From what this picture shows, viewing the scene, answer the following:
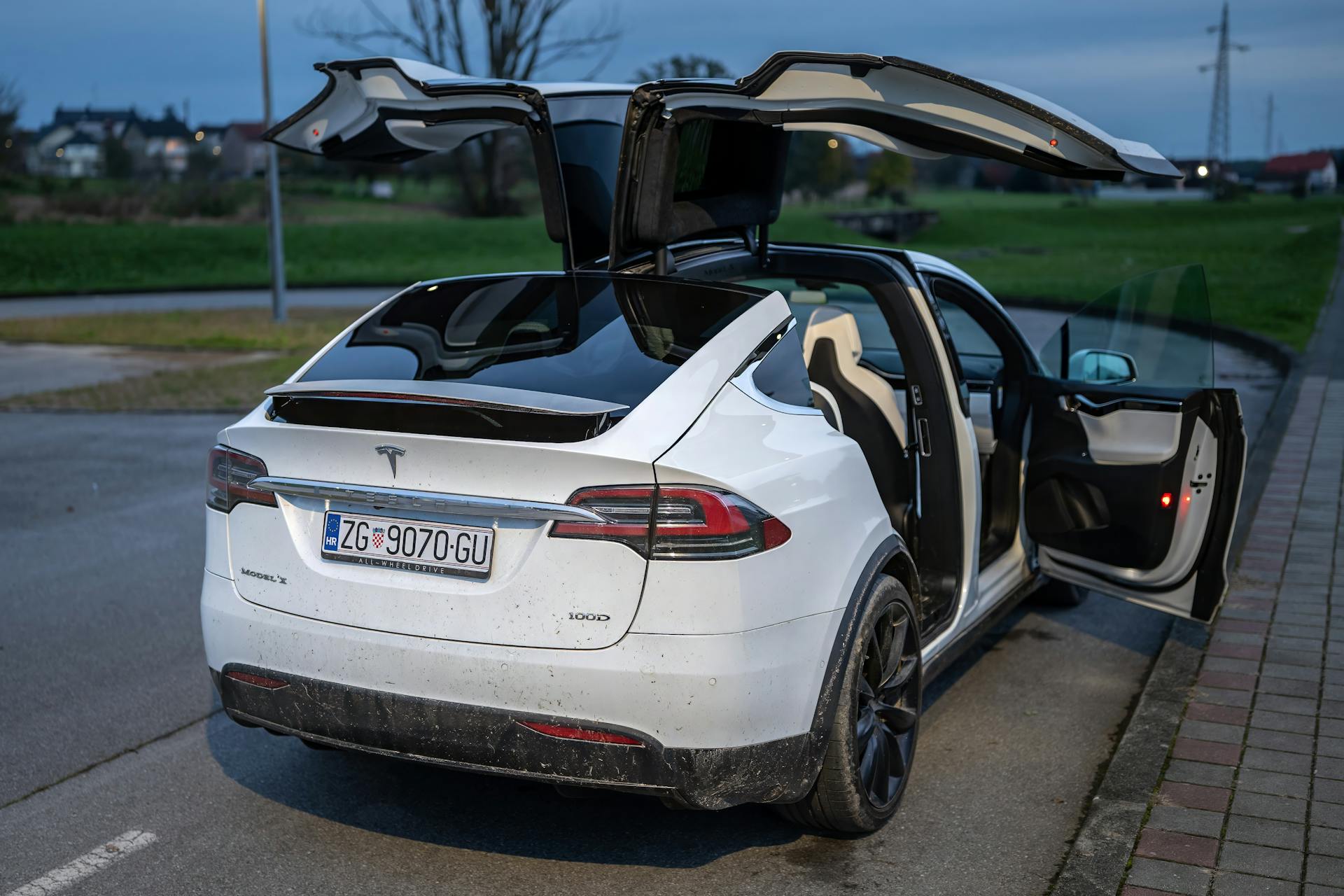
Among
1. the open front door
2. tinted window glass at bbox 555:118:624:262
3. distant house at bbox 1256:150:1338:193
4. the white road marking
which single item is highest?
distant house at bbox 1256:150:1338:193

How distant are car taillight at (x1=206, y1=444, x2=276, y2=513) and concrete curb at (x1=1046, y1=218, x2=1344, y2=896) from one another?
232 centimetres

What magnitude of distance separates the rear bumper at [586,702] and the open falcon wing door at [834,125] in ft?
5.24

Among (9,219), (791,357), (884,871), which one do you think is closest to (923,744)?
(884,871)

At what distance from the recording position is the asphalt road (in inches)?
140

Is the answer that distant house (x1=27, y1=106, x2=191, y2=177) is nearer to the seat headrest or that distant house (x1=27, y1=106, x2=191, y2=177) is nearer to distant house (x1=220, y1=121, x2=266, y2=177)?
distant house (x1=220, y1=121, x2=266, y2=177)

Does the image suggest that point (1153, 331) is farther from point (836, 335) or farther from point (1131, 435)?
point (836, 335)

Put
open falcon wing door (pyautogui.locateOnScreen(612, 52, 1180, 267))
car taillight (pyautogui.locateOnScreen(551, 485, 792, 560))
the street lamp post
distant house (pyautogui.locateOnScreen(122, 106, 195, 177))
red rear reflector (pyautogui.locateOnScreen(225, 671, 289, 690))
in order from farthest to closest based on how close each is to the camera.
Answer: distant house (pyautogui.locateOnScreen(122, 106, 195, 177)), the street lamp post, open falcon wing door (pyautogui.locateOnScreen(612, 52, 1180, 267)), red rear reflector (pyautogui.locateOnScreen(225, 671, 289, 690)), car taillight (pyautogui.locateOnScreen(551, 485, 792, 560))

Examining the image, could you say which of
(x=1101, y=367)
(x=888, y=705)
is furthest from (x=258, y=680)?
(x=1101, y=367)

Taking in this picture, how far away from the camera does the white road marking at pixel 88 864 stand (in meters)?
3.45

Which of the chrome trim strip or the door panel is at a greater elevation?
the chrome trim strip

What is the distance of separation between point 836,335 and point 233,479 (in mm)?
2153

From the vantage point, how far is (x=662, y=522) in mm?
3047

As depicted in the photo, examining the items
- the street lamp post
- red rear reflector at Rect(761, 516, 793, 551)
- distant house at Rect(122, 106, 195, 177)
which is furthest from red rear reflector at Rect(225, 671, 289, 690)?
distant house at Rect(122, 106, 195, 177)

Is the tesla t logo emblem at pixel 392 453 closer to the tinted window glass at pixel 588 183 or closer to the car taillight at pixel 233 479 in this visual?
the car taillight at pixel 233 479
